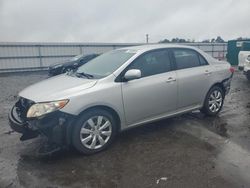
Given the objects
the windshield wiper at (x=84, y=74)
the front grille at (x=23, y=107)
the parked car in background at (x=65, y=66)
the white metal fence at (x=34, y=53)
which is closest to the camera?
the front grille at (x=23, y=107)

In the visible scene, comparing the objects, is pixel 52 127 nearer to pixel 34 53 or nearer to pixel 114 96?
pixel 114 96

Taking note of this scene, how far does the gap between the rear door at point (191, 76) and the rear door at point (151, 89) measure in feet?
0.64

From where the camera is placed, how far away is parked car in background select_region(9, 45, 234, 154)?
4.05m

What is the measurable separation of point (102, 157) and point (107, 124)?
51 centimetres

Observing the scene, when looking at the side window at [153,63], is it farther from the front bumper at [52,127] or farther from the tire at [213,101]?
the front bumper at [52,127]

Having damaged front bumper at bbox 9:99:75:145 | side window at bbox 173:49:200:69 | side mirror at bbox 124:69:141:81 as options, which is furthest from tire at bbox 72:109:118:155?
side window at bbox 173:49:200:69

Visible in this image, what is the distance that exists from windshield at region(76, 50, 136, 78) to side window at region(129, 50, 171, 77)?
204mm

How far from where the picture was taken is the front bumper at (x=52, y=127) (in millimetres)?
3979

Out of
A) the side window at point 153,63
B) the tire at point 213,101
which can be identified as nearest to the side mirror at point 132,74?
the side window at point 153,63

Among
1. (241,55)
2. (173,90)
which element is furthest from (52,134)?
(241,55)

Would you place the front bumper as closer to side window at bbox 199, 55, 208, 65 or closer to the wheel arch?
the wheel arch

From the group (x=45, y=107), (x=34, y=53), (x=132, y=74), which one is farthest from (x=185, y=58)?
(x=34, y=53)

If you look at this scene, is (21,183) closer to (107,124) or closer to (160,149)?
(107,124)

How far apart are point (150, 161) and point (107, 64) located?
6.28 feet
